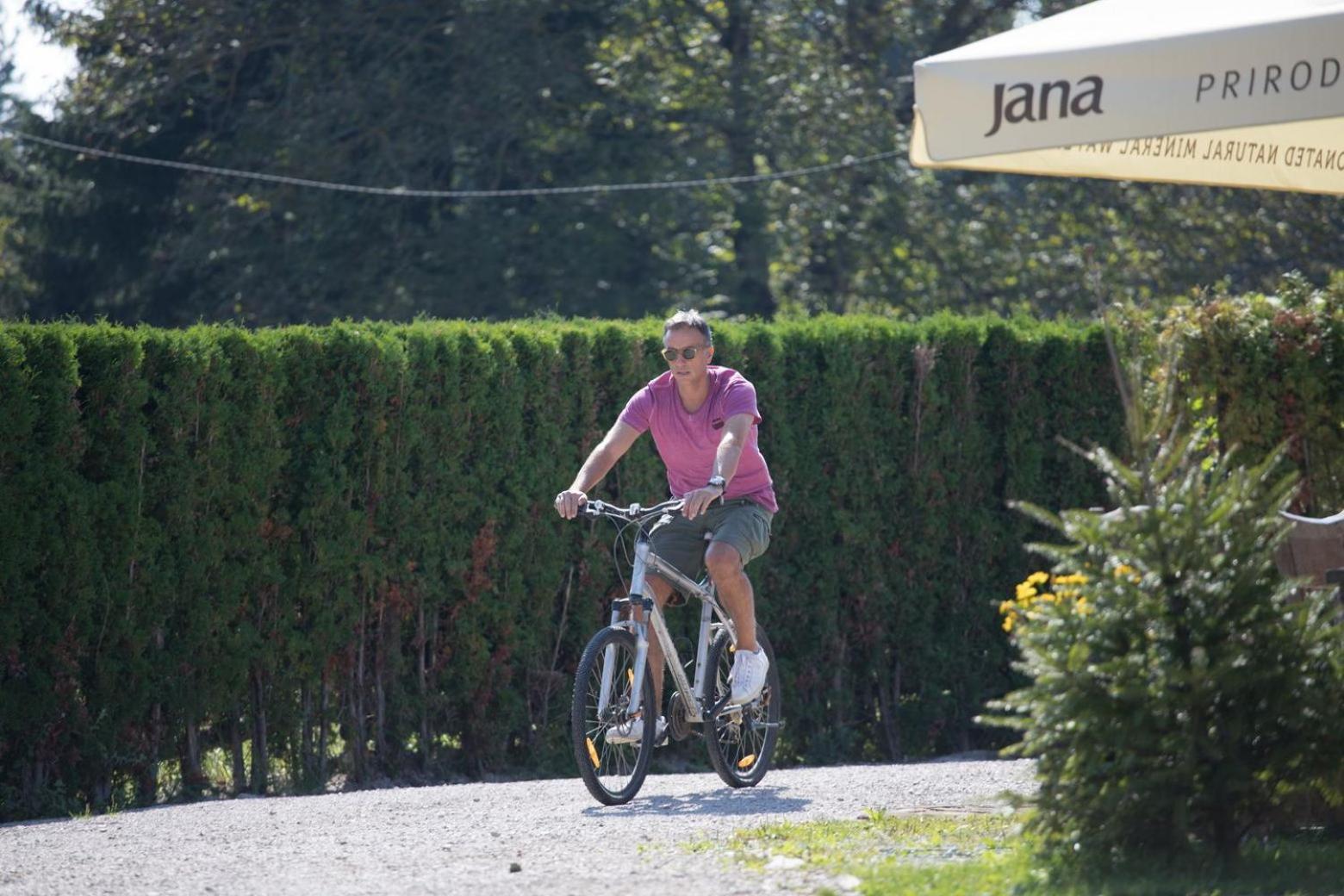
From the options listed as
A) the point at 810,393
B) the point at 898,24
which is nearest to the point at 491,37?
the point at 898,24

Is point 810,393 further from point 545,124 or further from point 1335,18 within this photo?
point 545,124

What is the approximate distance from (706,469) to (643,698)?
1004 mm

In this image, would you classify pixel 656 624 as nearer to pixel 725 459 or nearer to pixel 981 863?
pixel 725 459

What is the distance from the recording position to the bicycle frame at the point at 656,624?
7.06 meters

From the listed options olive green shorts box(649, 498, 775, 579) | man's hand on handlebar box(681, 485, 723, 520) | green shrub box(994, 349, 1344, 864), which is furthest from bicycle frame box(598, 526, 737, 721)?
green shrub box(994, 349, 1344, 864)

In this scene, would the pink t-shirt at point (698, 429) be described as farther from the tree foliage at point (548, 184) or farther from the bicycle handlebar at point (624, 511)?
the tree foliage at point (548, 184)

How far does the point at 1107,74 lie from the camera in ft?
19.7

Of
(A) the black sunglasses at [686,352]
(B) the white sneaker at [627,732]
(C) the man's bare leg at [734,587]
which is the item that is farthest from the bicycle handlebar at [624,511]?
(B) the white sneaker at [627,732]

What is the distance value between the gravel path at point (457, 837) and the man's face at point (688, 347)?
1.74m

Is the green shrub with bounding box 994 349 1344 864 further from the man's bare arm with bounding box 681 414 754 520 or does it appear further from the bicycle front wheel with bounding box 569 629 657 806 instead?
the bicycle front wheel with bounding box 569 629 657 806

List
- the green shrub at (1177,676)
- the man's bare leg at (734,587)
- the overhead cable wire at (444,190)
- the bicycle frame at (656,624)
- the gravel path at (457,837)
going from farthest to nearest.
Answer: the overhead cable wire at (444,190) < the man's bare leg at (734,587) < the bicycle frame at (656,624) < the gravel path at (457,837) < the green shrub at (1177,676)

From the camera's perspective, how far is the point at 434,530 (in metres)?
8.86

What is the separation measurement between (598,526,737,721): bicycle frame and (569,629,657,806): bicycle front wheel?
0.02 m

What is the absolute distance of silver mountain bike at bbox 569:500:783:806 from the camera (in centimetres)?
696
